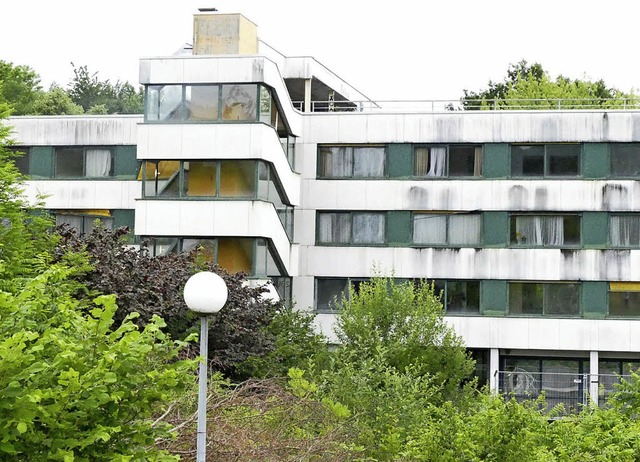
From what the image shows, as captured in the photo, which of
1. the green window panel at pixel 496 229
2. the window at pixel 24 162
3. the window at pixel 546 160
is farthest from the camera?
the window at pixel 24 162

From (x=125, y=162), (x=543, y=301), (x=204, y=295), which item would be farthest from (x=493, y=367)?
(x=204, y=295)

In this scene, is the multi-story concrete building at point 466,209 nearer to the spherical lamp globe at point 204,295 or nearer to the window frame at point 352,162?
the window frame at point 352,162

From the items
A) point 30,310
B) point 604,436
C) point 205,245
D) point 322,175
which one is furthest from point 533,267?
point 30,310

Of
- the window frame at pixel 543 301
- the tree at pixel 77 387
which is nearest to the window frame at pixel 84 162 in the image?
the window frame at pixel 543 301

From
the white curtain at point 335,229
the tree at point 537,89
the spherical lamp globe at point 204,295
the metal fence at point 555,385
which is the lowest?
the metal fence at point 555,385

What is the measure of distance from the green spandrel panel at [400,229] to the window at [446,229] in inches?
10.2

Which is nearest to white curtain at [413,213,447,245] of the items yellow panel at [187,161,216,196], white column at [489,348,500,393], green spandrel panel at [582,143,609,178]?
white column at [489,348,500,393]

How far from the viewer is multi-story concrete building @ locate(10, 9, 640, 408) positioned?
43344mm

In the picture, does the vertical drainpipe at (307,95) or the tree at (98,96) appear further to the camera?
the tree at (98,96)

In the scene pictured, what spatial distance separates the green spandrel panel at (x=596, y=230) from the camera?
43438 millimetres

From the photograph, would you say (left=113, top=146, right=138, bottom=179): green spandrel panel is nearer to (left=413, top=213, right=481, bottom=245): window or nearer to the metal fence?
(left=413, top=213, right=481, bottom=245): window

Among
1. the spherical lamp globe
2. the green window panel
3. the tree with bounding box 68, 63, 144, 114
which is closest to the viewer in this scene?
the spherical lamp globe

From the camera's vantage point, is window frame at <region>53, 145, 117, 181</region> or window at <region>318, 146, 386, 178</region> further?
window frame at <region>53, 145, 117, 181</region>

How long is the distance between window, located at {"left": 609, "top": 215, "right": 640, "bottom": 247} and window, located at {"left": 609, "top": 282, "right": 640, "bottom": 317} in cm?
148
